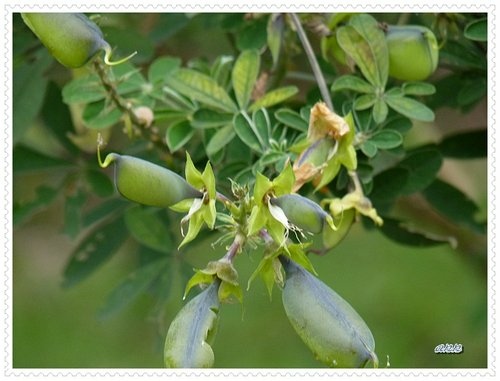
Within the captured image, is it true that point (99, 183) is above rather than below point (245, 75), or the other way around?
below

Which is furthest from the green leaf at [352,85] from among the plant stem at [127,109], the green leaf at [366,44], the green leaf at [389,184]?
the plant stem at [127,109]

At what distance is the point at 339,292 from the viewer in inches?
74.5

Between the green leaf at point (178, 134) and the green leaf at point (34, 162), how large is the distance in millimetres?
304

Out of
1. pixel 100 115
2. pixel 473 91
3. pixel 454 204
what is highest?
pixel 100 115

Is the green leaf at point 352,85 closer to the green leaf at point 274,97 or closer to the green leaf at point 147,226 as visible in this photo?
the green leaf at point 274,97

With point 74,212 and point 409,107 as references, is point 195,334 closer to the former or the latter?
point 409,107

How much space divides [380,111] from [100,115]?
1.12 ft

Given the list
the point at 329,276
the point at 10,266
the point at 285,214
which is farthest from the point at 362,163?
the point at 329,276

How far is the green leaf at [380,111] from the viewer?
996 millimetres

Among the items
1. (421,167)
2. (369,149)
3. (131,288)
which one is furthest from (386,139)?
(131,288)

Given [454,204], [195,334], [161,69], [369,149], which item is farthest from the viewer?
[454,204]

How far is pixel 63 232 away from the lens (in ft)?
4.33

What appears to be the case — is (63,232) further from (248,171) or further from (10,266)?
(248,171)

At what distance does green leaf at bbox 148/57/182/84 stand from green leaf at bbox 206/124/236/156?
15 centimetres
